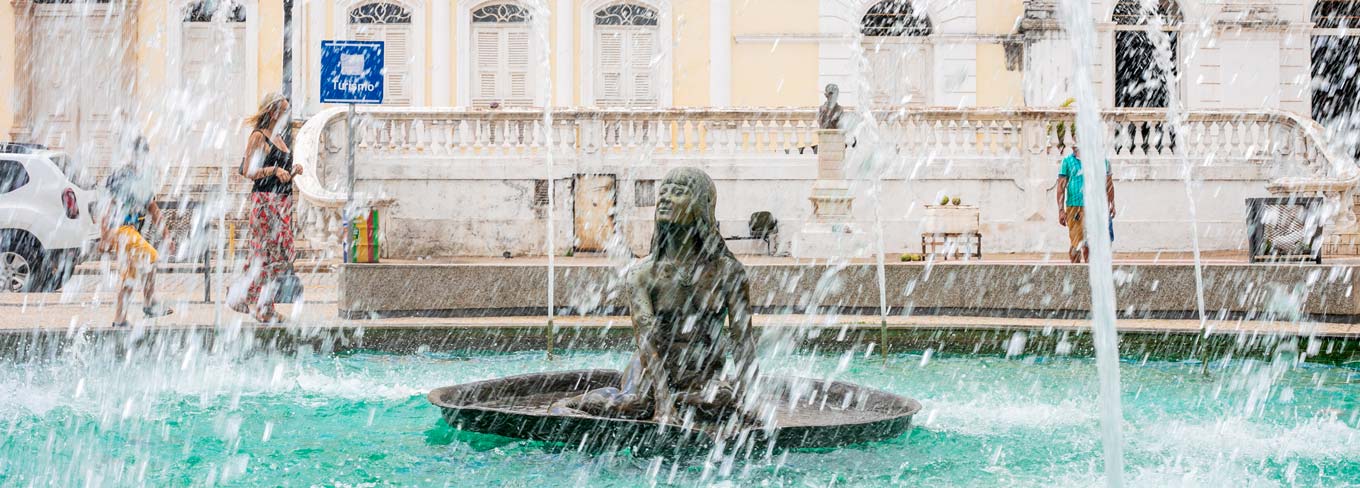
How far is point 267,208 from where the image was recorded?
962 cm

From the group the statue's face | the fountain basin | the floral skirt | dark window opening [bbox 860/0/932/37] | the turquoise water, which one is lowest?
the turquoise water

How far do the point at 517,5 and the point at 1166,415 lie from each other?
1976cm

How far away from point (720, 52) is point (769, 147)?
20.5 feet

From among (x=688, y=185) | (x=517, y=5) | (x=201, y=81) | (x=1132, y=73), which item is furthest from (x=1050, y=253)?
(x=201, y=81)

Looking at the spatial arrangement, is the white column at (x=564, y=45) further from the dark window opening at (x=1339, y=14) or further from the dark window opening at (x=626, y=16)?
the dark window opening at (x=1339, y=14)

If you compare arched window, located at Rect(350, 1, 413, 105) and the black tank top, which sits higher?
arched window, located at Rect(350, 1, 413, 105)

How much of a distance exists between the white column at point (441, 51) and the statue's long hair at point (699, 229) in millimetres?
19607

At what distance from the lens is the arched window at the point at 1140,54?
932 inches

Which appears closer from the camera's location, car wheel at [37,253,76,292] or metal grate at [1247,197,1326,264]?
metal grate at [1247,197,1326,264]

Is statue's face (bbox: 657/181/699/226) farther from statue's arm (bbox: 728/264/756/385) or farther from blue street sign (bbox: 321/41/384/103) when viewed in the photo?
blue street sign (bbox: 321/41/384/103)

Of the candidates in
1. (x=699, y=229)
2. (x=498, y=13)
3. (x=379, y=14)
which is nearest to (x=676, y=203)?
(x=699, y=229)

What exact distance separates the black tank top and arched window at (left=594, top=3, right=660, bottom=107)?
49.4 feet

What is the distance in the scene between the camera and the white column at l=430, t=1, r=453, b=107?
2416cm

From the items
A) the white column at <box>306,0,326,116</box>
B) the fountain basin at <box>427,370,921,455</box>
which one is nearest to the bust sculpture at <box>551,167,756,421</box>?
the fountain basin at <box>427,370,921,455</box>
